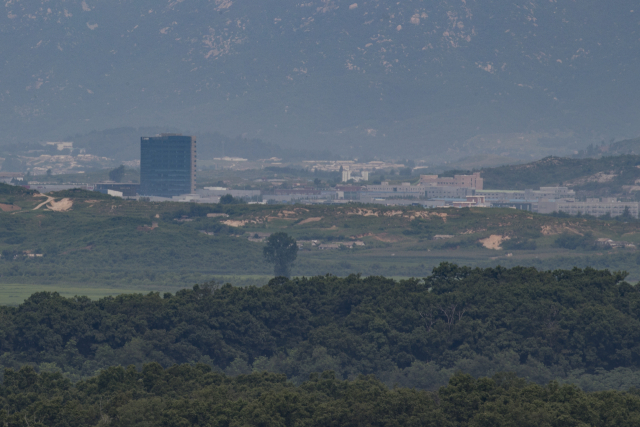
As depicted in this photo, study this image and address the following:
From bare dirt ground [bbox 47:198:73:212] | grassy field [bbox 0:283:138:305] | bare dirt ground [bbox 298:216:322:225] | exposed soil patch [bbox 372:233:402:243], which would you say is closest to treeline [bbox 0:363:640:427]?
grassy field [bbox 0:283:138:305]

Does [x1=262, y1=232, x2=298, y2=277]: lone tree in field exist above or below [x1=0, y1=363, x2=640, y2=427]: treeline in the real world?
below

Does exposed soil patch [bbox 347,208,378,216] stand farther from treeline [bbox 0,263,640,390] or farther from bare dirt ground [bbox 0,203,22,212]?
treeline [bbox 0,263,640,390]

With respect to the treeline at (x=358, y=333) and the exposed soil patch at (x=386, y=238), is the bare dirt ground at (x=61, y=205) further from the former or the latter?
the treeline at (x=358, y=333)

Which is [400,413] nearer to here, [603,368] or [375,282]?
[603,368]

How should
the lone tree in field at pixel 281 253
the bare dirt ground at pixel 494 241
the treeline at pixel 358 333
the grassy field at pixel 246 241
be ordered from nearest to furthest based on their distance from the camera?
1. the treeline at pixel 358 333
2. the lone tree in field at pixel 281 253
3. the grassy field at pixel 246 241
4. the bare dirt ground at pixel 494 241

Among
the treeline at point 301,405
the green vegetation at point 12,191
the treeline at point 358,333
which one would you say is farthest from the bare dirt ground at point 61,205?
the treeline at point 301,405

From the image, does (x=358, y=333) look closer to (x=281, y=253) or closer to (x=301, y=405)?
(x=301, y=405)
